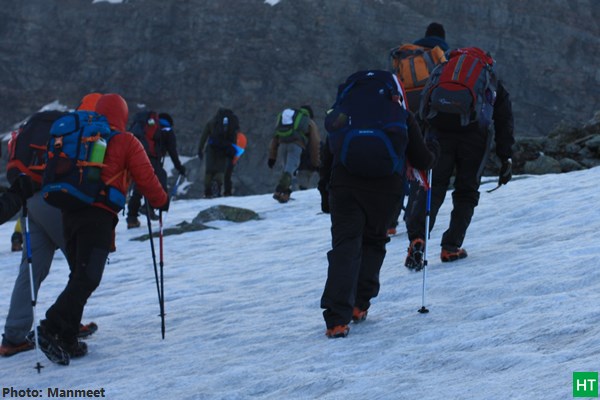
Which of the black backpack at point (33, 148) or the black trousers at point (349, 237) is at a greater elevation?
the black backpack at point (33, 148)

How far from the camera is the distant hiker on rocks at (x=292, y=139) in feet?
57.3

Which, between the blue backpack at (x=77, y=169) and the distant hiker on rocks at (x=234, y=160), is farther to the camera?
the distant hiker on rocks at (x=234, y=160)

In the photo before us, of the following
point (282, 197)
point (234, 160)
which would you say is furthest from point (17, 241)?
point (234, 160)

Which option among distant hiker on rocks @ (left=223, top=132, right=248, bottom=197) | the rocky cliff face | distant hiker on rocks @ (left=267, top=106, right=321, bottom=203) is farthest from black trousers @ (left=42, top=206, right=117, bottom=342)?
the rocky cliff face

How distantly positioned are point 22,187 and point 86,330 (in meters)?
1.87

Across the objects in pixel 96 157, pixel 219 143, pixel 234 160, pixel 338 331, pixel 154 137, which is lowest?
pixel 234 160

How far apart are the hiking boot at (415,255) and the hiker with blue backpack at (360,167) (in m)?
2.07

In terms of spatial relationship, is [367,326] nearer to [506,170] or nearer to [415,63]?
[506,170]

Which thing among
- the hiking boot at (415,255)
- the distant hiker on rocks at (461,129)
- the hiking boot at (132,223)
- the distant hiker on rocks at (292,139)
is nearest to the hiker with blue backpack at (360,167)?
the distant hiker on rocks at (461,129)

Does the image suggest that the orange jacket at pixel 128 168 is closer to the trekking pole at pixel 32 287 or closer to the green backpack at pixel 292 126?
the trekking pole at pixel 32 287

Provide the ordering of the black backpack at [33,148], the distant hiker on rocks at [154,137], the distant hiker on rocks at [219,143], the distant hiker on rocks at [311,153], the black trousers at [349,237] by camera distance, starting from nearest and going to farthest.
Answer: the black trousers at [349,237] < the black backpack at [33,148] < the distant hiker on rocks at [154,137] < the distant hiker on rocks at [311,153] < the distant hiker on rocks at [219,143]

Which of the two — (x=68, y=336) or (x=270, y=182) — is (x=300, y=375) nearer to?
(x=68, y=336)

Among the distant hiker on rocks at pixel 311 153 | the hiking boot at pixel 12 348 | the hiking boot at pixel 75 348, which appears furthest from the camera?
the distant hiker on rocks at pixel 311 153

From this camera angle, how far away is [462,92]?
8070 millimetres
